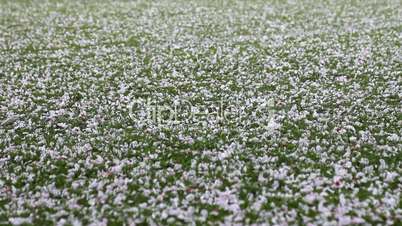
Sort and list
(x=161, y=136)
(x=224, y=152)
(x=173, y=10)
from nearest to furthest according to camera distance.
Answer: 1. (x=224, y=152)
2. (x=161, y=136)
3. (x=173, y=10)

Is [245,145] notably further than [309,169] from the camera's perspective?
Yes

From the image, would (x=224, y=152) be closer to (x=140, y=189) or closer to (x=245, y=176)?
(x=245, y=176)

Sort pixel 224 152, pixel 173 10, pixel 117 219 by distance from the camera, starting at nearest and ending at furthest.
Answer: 1. pixel 117 219
2. pixel 224 152
3. pixel 173 10

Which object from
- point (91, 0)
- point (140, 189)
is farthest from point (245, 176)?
point (91, 0)

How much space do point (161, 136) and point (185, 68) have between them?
16.6 ft

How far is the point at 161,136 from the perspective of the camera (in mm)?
9250

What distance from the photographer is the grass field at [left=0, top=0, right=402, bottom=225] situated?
272 inches

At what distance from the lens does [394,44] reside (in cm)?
1599

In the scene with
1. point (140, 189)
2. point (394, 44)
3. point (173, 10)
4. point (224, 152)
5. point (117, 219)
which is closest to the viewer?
point (117, 219)

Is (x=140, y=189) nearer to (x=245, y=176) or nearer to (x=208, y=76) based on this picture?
(x=245, y=176)

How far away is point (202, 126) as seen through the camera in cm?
978

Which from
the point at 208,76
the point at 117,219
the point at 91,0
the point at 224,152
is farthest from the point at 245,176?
the point at 91,0

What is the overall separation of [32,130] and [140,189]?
361cm

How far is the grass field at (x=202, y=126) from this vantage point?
691 cm
